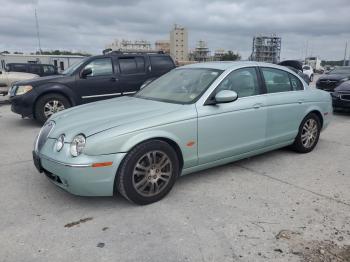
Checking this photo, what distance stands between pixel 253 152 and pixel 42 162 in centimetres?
274

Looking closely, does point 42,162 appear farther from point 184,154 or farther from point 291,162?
point 291,162

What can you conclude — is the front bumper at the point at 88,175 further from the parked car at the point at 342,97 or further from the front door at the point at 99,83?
the parked car at the point at 342,97

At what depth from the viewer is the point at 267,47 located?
37.4m

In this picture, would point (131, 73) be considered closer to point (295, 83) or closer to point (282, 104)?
point (295, 83)

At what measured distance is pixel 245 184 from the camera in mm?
4238

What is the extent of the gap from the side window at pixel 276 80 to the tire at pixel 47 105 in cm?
521

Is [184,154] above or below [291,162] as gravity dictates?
above

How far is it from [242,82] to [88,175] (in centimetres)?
243

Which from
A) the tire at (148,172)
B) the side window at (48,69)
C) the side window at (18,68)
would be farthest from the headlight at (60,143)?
the side window at (18,68)

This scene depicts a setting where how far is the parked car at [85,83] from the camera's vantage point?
25.8 feet

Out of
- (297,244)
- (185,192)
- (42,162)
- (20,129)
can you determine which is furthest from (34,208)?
(20,129)

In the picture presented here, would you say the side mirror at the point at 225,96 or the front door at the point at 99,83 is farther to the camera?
the front door at the point at 99,83

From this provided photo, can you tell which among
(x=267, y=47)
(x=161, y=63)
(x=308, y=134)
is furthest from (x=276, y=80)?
(x=267, y=47)

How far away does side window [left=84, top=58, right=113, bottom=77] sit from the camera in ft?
27.9
